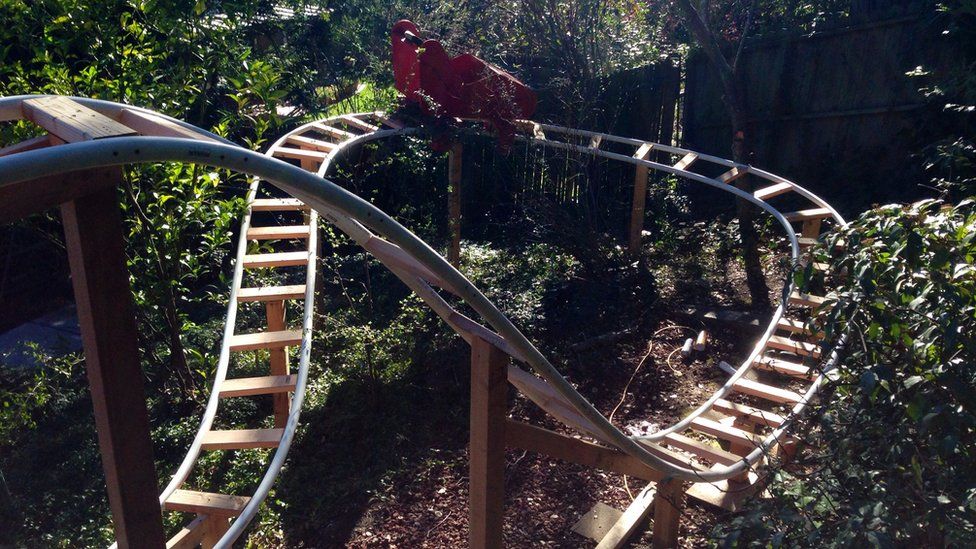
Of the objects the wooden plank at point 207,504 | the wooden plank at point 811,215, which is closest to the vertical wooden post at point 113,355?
the wooden plank at point 207,504

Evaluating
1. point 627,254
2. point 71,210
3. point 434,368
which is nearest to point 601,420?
point 71,210

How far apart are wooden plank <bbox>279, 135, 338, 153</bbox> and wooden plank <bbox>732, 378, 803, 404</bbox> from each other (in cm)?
374

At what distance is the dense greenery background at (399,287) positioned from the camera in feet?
7.38

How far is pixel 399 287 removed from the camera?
7.40 meters

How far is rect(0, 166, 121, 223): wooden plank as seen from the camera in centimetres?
162

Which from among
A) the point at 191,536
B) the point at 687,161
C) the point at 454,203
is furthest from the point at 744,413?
the point at 454,203

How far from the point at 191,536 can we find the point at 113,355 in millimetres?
2008

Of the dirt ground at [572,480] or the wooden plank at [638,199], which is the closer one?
the dirt ground at [572,480]

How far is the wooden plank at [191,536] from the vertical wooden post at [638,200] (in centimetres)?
486

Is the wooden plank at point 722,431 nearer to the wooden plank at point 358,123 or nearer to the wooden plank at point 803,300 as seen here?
the wooden plank at point 803,300

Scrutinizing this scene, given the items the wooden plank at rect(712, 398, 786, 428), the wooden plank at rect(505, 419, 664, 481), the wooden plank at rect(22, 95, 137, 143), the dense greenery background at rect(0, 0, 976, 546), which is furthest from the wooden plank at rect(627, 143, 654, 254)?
the wooden plank at rect(22, 95, 137, 143)

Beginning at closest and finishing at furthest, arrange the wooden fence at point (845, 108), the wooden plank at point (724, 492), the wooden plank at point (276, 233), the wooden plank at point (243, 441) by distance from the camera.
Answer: the wooden plank at point (243, 441), the wooden plank at point (724, 492), the wooden plank at point (276, 233), the wooden fence at point (845, 108)

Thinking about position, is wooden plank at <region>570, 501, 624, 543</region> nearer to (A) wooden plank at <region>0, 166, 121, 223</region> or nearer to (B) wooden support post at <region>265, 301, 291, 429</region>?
(B) wooden support post at <region>265, 301, 291, 429</region>

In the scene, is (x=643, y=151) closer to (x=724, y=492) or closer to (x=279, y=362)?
(x=724, y=492)
